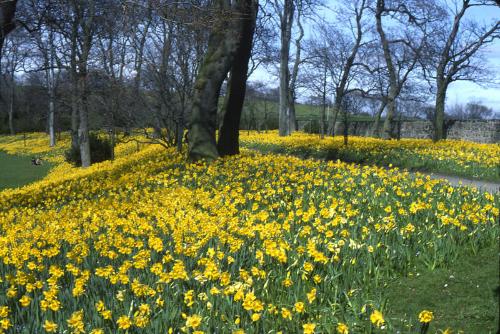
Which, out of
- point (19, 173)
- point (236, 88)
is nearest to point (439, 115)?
point (236, 88)

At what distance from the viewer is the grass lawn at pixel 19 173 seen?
70.6 ft

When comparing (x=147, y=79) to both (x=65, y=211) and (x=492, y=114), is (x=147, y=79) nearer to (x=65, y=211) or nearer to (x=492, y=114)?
(x=65, y=211)

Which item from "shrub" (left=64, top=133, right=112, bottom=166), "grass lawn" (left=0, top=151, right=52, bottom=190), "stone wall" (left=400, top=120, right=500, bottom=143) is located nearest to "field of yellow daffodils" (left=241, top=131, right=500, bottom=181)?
"shrub" (left=64, top=133, right=112, bottom=166)

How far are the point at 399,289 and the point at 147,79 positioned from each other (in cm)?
1462

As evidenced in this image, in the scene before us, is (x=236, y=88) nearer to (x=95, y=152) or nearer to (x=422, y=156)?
(x=422, y=156)

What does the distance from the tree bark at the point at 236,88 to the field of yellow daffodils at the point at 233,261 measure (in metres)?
5.11

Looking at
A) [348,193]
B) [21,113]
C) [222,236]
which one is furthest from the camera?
[21,113]

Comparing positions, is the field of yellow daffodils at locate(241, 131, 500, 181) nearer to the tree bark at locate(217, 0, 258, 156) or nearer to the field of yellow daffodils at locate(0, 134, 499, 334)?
the tree bark at locate(217, 0, 258, 156)

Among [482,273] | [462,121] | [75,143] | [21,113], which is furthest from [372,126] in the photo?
[21,113]

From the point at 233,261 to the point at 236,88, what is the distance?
27.9 feet

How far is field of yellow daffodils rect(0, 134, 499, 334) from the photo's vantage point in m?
3.29

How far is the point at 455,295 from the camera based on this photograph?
12.6 feet

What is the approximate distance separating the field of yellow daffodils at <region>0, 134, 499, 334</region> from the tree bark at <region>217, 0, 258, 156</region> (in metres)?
5.11

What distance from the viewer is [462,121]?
29.8 metres
